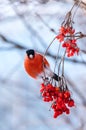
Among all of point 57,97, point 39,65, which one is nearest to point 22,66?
point 39,65

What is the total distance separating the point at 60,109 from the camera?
0.49 metres

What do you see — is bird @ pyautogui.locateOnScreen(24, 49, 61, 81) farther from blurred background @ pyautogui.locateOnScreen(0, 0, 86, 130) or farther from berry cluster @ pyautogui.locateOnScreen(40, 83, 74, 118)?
blurred background @ pyautogui.locateOnScreen(0, 0, 86, 130)

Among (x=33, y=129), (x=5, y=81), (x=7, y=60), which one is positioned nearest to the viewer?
(x=33, y=129)

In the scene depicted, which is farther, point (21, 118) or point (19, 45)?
point (19, 45)

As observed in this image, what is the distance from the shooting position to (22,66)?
1.43 m

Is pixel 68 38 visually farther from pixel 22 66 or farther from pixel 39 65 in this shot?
pixel 22 66

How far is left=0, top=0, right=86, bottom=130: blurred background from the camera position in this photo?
1.26 m

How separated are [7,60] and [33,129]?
397 millimetres

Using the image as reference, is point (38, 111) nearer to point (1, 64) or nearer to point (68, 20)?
point (1, 64)

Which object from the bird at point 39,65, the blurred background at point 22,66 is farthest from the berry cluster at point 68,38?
the blurred background at point 22,66

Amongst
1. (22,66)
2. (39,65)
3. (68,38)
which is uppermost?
(68,38)

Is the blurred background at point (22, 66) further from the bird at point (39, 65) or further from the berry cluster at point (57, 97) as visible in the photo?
the berry cluster at point (57, 97)

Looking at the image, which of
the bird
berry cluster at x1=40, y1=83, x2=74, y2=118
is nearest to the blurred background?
the bird

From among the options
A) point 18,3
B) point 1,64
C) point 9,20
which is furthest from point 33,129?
point 18,3
